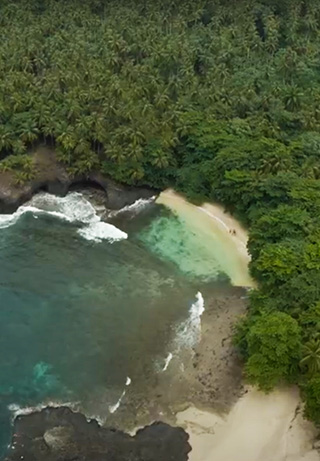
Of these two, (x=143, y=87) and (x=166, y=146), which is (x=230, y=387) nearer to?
(x=166, y=146)

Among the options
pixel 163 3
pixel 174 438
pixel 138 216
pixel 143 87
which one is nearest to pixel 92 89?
pixel 143 87

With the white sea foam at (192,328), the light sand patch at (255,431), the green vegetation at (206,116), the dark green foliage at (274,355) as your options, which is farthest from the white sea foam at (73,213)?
the light sand patch at (255,431)

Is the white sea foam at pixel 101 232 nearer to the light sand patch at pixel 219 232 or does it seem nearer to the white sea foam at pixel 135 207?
the white sea foam at pixel 135 207

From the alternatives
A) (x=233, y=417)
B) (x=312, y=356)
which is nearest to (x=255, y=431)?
(x=233, y=417)

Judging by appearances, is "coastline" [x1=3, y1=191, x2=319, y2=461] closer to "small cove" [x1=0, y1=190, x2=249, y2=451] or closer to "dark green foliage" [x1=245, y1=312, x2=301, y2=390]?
"dark green foliage" [x1=245, y1=312, x2=301, y2=390]

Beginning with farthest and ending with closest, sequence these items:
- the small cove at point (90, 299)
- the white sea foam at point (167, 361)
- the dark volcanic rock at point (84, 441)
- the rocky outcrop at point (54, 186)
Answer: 1. the rocky outcrop at point (54, 186)
2. the white sea foam at point (167, 361)
3. the small cove at point (90, 299)
4. the dark volcanic rock at point (84, 441)

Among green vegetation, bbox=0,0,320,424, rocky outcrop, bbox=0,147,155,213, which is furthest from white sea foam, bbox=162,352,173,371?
rocky outcrop, bbox=0,147,155,213

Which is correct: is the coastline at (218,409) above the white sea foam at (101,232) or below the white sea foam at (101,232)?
above

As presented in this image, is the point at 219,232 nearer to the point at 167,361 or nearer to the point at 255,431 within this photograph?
the point at 167,361
